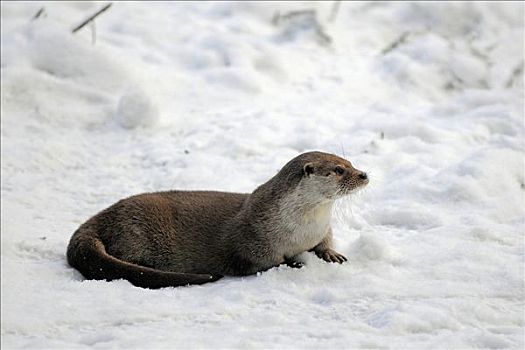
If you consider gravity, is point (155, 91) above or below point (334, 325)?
below

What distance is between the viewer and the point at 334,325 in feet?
→ 10.00

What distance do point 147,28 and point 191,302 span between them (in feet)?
14.7

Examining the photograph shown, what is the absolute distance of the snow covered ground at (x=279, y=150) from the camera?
3.10 metres

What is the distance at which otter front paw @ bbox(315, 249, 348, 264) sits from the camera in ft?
11.9

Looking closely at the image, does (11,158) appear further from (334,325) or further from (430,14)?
(430,14)

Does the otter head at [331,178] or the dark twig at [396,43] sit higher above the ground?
the otter head at [331,178]

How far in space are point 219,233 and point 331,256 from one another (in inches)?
21.5

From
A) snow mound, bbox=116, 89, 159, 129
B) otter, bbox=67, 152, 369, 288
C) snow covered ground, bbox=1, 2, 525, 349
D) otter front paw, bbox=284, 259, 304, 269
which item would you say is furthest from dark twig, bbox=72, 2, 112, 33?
otter front paw, bbox=284, 259, 304, 269

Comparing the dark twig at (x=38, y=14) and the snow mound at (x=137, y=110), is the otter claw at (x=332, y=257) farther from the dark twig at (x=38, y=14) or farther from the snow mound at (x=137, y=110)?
the dark twig at (x=38, y=14)

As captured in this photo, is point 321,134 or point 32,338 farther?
point 321,134

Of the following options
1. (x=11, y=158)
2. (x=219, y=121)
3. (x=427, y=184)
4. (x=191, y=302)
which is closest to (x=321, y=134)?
(x=219, y=121)

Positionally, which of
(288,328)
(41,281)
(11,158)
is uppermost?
(288,328)

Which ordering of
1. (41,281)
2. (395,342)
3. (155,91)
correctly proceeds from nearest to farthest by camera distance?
1. (395,342)
2. (41,281)
3. (155,91)

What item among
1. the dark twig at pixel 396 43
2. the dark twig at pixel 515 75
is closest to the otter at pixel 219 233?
the dark twig at pixel 515 75
